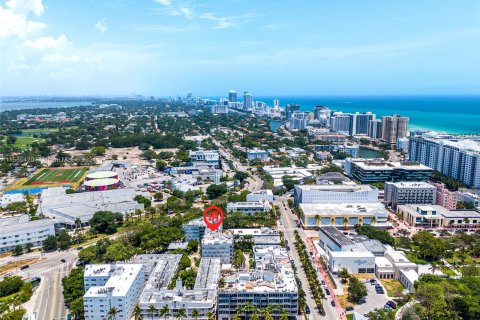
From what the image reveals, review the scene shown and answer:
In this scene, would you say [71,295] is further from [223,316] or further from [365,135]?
[365,135]

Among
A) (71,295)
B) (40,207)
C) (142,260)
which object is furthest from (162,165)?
(71,295)

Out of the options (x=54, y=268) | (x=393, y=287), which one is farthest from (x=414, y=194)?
(x=54, y=268)

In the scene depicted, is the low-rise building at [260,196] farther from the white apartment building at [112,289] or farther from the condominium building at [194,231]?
the white apartment building at [112,289]

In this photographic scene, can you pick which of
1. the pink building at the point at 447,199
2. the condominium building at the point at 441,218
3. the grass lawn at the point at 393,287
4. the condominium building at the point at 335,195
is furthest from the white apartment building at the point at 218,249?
the pink building at the point at 447,199

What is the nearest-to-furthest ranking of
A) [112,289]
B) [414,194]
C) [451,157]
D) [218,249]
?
[112,289] < [218,249] < [414,194] < [451,157]

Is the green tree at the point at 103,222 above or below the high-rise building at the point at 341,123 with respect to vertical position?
below

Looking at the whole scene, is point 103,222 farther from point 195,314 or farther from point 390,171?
point 390,171

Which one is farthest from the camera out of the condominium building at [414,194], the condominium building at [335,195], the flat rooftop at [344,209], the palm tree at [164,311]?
the condominium building at [414,194]
